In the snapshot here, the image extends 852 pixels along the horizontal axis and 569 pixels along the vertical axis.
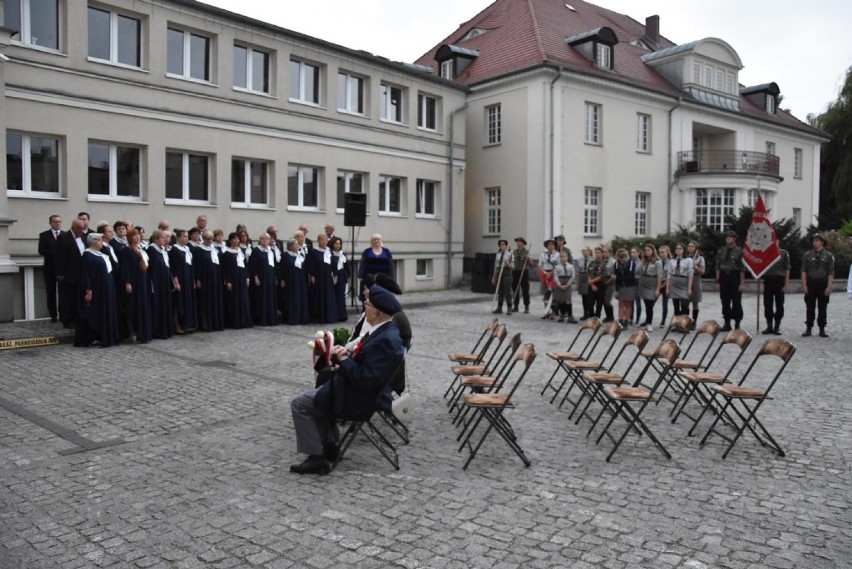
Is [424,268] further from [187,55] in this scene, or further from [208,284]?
[208,284]

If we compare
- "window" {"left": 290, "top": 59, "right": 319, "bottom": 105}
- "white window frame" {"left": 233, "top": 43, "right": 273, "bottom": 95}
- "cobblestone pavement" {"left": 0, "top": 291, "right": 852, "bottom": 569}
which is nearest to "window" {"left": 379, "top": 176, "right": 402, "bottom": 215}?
"window" {"left": 290, "top": 59, "right": 319, "bottom": 105}

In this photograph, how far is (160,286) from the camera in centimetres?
1318

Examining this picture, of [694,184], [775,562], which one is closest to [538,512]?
[775,562]

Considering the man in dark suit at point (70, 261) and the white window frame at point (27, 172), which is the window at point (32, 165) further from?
the man in dark suit at point (70, 261)

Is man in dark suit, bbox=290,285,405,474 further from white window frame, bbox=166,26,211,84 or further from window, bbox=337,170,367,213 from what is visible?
window, bbox=337,170,367,213

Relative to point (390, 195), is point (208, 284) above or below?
below

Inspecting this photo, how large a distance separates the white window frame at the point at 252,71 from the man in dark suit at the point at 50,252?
7770 mm

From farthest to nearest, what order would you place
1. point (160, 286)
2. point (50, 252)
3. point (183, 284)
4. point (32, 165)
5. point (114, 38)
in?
point (114, 38), point (32, 165), point (50, 252), point (183, 284), point (160, 286)

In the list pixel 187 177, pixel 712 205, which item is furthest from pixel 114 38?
pixel 712 205

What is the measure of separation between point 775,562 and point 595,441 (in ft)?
8.49

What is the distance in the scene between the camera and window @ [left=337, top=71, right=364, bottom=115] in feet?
77.4

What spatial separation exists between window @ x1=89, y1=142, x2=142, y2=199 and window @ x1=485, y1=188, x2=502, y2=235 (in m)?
15.1

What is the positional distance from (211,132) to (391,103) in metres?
7.83

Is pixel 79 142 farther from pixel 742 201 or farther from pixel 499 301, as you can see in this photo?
pixel 742 201
